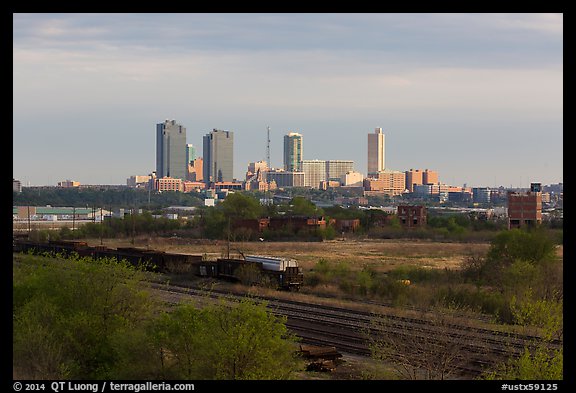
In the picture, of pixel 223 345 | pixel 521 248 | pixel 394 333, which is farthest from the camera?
pixel 521 248

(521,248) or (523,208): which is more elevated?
(523,208)

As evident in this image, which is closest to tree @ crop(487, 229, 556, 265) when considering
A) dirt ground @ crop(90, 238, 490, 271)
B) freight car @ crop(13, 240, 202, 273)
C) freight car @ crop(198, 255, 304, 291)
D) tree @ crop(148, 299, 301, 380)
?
dirt ground @ crop(90, 238, 490, 271)

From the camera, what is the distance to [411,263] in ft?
198

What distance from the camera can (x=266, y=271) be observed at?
42.3 metres

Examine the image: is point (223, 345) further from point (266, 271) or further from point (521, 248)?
point (521, 248)

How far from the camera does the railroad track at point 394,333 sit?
21.6 m

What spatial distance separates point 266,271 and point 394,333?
19.5 m

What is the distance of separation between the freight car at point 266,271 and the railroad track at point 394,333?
6631 mm

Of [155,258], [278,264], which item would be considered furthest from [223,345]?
[155,258]

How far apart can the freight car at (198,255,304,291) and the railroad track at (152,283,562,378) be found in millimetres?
6631
